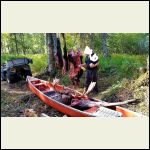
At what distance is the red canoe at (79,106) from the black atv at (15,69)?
21.0 inches

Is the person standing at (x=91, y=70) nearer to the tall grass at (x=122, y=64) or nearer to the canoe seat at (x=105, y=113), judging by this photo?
the tall grass at (x=122, y=64)

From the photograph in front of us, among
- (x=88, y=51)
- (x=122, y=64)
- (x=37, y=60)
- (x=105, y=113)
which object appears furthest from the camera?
(x=37, y=60)

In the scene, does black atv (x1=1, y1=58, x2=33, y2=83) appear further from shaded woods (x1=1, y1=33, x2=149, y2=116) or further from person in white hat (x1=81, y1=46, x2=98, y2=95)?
person in white hat (x1=81, y1=46, x2=98, y2=95)

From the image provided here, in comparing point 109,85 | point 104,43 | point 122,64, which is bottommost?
point 109,85

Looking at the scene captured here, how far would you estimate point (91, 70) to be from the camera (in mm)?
7199

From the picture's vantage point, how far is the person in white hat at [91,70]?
7.10 meters

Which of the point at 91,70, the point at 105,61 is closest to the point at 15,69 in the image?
the point at 91,70

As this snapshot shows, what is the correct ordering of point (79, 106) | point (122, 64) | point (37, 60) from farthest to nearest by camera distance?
point (37, 60) < point (122, 64) < point (79, 106)

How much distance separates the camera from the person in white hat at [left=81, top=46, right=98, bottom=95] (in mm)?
7102

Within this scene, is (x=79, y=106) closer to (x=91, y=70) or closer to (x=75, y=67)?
(x=91, y=70)

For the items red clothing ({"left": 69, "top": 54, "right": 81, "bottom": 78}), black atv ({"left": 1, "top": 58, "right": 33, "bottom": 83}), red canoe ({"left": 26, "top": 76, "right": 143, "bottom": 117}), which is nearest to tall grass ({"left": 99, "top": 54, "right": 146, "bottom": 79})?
red clothing ({"left": 69, "top": 54, "right": 81, "bottom": 78})

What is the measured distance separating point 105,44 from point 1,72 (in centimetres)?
176

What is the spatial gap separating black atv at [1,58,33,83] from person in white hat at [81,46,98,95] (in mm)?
1060

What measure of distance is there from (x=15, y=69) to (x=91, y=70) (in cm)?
144
